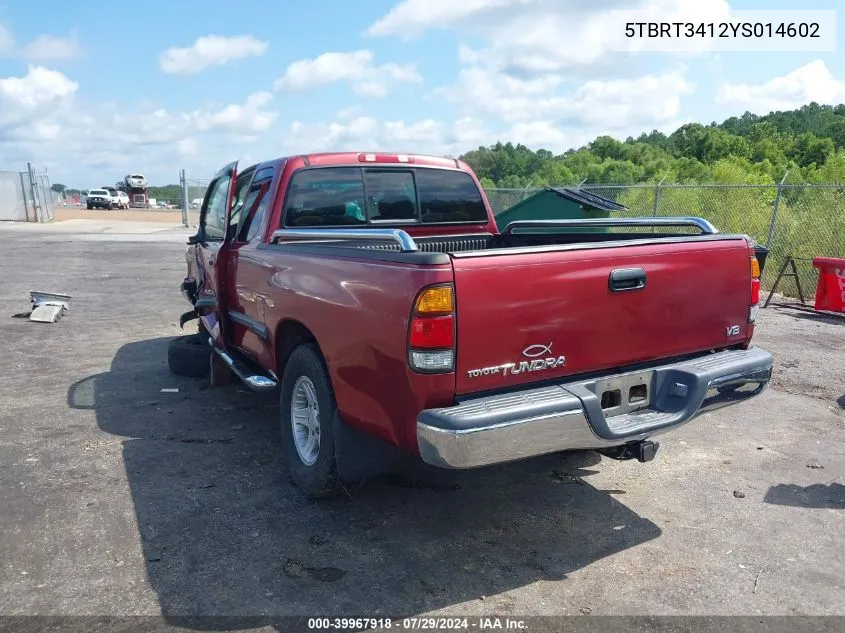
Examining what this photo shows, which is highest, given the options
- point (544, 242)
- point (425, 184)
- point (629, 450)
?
point (425, 184)

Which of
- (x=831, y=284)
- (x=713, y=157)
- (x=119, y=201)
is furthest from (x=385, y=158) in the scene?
(x=119, y=201)

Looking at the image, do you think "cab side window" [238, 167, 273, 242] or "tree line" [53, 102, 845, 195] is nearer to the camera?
"cab side window" [238, 167, 273, 242]

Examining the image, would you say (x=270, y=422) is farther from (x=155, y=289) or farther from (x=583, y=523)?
(x=155, y=289)

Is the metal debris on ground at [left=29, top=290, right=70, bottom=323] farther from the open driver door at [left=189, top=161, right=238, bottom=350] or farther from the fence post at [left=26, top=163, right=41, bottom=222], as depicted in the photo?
the fence post at [left=26, top=163, right=41, bottom=222]

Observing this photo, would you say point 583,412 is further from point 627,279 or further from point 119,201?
point 119,201

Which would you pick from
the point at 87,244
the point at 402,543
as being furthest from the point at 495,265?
the point at 87,244

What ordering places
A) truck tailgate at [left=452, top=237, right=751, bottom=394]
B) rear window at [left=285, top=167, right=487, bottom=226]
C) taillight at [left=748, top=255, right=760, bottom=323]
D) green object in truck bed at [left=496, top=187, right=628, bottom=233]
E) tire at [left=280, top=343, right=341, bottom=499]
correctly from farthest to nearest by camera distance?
green object in truck bed at [left=496, top=187, right=628, bottom=233] → rear window at [left=285, top=167, right=487, bottom=226] → taillight at [left=748, top=255, right=760, bottom=323] → tire at [left=280, top=343, right=341, bottom=499] → truck tailgate at [left=452, top=237, right=751, bottom=394]

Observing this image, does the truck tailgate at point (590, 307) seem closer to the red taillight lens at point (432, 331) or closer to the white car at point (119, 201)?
the red taillight lens at point (432, 331)

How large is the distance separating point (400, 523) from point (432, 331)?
1417mm

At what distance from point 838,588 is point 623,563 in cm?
95

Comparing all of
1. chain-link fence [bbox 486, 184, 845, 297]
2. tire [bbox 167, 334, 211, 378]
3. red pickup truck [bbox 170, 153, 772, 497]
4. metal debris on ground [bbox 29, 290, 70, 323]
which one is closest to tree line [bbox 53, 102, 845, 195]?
chain-link fence [bbox 486, 184, 845, 297]

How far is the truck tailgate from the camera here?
292cm

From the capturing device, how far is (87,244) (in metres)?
22.2

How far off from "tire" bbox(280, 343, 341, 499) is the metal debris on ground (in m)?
6.66
